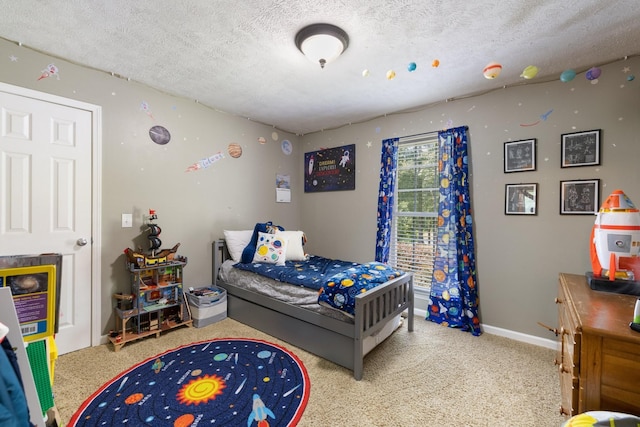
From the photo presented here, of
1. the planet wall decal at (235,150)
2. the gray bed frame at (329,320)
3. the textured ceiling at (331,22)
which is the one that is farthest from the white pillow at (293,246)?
the textured ceiling at (331,22)

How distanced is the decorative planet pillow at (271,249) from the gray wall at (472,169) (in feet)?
1.98

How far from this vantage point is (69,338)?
→ 2.27 m

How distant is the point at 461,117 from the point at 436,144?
0.36 m

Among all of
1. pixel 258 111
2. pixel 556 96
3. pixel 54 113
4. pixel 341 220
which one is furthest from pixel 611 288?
pixel 54 113

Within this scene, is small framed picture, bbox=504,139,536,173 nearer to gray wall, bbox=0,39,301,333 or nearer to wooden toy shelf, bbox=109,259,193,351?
gray wall, bbox=0,39,301,333

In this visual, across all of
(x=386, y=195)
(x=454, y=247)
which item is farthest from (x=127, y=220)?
(x=454, y=247)

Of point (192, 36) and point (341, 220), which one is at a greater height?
point (192, 36)

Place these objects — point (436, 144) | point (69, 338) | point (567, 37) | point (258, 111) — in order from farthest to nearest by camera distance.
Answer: point (258, 111) → point (436, 144) → point (69, 338) → point (567, 37)

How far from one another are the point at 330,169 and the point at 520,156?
86.5 inches

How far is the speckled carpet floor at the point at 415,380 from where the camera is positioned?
1617 mm

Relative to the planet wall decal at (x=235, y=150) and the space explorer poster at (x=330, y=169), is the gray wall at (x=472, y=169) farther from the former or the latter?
the space explorer poster at (x=330, y=169)

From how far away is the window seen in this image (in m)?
3.13

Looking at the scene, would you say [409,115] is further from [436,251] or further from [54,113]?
[54,113]

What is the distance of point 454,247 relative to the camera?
286 centimetres
